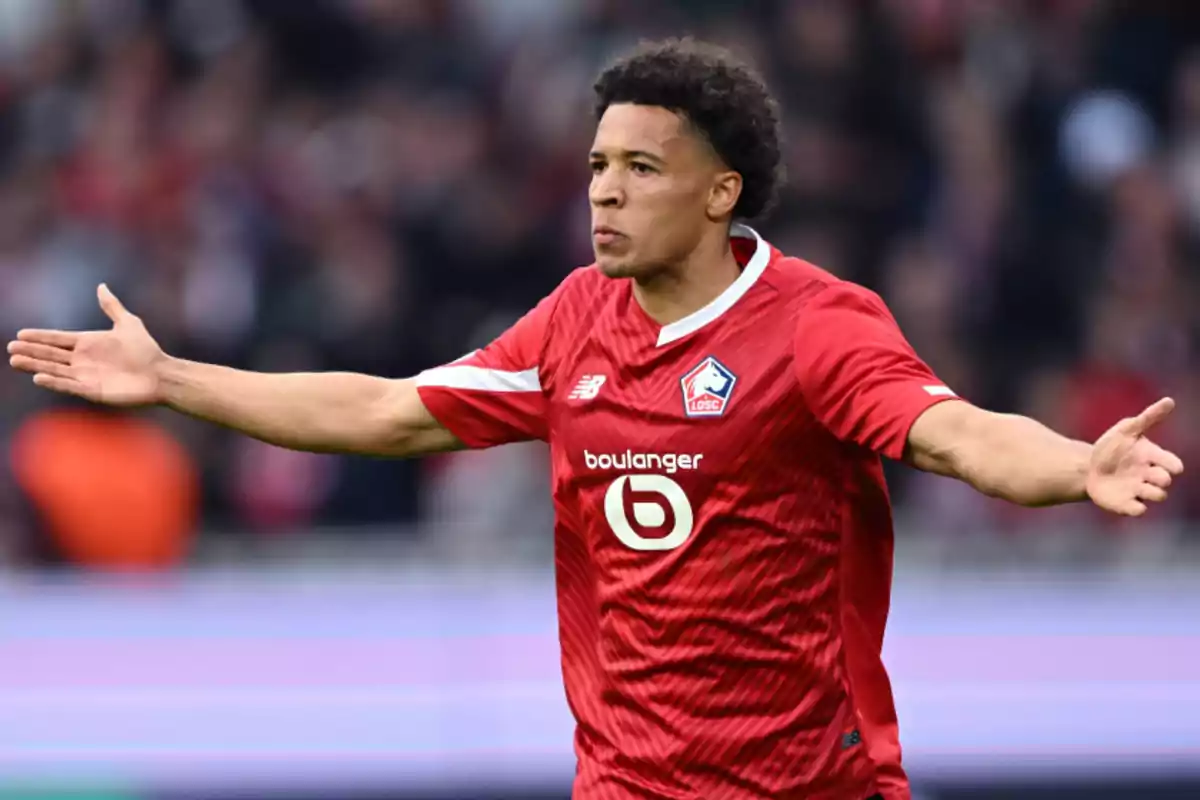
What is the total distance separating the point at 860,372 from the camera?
4.10 meters

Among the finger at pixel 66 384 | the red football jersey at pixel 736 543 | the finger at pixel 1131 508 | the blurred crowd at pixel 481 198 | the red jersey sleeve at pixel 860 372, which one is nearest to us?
the finger at pixel 1131 508

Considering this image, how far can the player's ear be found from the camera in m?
4.49

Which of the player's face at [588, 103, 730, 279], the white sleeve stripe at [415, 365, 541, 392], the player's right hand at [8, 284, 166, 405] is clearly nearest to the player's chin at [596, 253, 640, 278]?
the player's face at [588, 103, 730, 279]

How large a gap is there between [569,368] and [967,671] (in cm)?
379

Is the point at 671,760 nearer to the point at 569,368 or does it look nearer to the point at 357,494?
the point at 569,368

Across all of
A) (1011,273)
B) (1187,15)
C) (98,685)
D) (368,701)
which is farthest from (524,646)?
(1187,15)

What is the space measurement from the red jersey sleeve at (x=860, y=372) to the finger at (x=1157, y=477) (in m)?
0.48

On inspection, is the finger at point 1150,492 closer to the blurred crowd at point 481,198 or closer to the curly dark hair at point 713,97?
the curly dark hair at point 713,97

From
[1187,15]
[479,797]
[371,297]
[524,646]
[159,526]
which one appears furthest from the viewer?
[1187,15]

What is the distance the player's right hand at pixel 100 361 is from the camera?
14.9ft

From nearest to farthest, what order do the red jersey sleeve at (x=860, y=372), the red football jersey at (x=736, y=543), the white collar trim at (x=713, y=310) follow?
the red jersey sleeve at (x=860, y=372), the red football jersey at (x=736, y=543), the white collar trim at (x=713, y=310)

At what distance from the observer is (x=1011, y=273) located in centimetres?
1081

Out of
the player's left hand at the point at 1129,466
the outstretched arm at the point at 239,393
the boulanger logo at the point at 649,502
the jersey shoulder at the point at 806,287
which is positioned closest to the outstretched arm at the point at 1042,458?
the player's left hand at the point at 1129,466

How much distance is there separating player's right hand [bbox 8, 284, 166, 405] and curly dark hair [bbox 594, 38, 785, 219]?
3.60 feet
